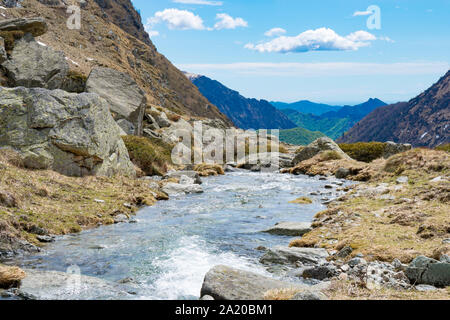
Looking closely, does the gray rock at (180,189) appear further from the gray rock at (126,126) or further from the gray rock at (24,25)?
the gray rock at (24,25)

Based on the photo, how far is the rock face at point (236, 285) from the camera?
8320 millimetres

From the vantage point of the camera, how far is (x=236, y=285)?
8.73 metres

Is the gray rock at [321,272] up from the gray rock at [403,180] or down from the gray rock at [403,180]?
down

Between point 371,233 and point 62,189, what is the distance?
1428cm

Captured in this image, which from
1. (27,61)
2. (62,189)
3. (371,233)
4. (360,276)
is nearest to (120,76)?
(27,61)

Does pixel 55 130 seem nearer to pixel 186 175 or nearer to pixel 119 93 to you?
pixel 186 175

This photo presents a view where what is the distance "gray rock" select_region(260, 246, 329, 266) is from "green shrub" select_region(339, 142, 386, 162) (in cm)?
3857

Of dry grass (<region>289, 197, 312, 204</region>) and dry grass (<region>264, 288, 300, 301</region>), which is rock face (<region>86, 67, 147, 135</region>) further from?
dry grass (<region>264, 288, 300, 301</region>)

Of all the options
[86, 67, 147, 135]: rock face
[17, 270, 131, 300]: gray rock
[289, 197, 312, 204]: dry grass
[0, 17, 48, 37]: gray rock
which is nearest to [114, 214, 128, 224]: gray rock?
[17, 270, 131, 300]: gray rock

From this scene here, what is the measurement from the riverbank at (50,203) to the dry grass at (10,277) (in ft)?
8.30

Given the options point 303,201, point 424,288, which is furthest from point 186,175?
A: point 424,288

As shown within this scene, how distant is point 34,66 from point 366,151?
40.4 m

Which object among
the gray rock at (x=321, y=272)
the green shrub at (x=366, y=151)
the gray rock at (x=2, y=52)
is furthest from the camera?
the green shrub at (x=366, y=151)

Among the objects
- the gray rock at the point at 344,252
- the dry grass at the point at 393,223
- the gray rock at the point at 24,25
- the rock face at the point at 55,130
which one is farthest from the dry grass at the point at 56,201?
the gray rock at the point at 24,25
